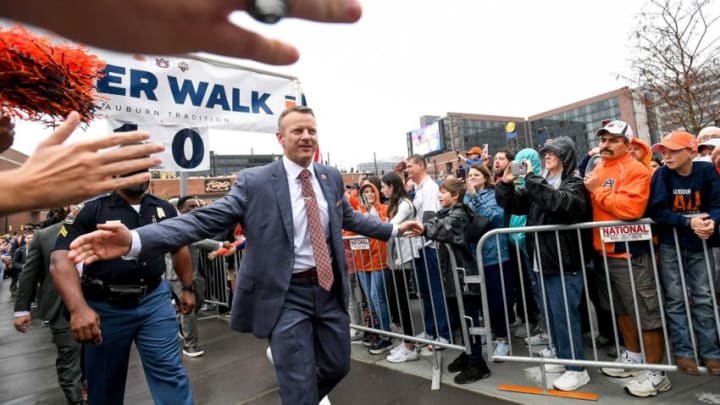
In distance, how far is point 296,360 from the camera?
2229 millimetres

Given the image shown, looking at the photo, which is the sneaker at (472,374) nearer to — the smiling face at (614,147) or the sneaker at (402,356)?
the sneaker at (402,356)

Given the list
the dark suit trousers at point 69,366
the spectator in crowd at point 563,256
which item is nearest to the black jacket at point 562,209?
the spectator in crowd at point 563,256

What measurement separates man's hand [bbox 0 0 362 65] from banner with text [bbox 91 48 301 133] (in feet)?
9.29

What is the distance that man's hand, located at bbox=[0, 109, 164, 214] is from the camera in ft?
2.96

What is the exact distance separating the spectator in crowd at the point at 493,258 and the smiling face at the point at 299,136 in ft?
6.92

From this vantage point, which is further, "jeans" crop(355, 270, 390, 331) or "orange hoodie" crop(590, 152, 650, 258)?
"jeans" crop(355, 270, 390, 331)

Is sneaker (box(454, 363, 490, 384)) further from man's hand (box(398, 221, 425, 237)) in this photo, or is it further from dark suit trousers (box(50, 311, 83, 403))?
dark suit trousers (box(50, 311, 83, 403))

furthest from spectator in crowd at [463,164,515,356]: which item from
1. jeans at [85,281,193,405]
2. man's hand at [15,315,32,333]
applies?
man's hand at [15,315,32,333]

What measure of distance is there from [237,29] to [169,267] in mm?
6231

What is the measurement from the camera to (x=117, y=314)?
265 cm

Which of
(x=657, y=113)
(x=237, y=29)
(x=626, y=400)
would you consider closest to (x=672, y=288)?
(x=626, y=400)

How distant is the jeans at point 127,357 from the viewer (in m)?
2.61

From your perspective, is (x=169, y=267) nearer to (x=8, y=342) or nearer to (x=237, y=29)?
(x=8, y=342)

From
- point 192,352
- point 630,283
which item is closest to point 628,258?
point 630,283
